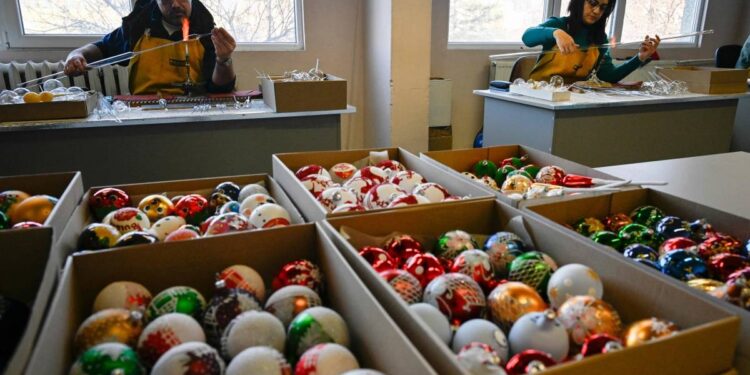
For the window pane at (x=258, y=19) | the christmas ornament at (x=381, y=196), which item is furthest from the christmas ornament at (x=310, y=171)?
the window pane at (x=258, y=19)

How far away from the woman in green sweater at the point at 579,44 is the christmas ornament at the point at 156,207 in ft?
8.78

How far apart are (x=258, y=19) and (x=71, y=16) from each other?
142cm

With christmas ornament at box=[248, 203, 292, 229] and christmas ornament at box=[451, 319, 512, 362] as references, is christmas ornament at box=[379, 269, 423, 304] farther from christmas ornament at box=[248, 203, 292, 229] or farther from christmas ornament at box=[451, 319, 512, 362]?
christmas ornament at box=[248, 203, 292, 229]

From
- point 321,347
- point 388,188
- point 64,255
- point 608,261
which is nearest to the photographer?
point 321,347

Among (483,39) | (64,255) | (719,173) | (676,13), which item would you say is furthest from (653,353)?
(676,13)

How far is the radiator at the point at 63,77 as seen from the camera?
3553 millimetres

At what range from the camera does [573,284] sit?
925mm

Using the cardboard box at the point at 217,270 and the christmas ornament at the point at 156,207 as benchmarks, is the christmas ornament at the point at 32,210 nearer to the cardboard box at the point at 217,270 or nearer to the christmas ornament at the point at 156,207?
the christmas ornament at the point at 156,207

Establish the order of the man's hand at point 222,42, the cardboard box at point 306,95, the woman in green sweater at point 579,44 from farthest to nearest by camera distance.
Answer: the woman in green sweater at point 579,44, the man's hand at point 222,42, the cardboard box at point 306,95

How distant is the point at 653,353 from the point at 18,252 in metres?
1.14

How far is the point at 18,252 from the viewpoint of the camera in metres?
1.01

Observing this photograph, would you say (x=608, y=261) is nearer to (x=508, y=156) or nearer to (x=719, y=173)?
(x=508, y=156)

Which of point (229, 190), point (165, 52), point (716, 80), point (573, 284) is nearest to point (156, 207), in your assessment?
point (229, 190)

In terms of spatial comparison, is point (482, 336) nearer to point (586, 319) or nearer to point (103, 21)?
point (586, 319)
